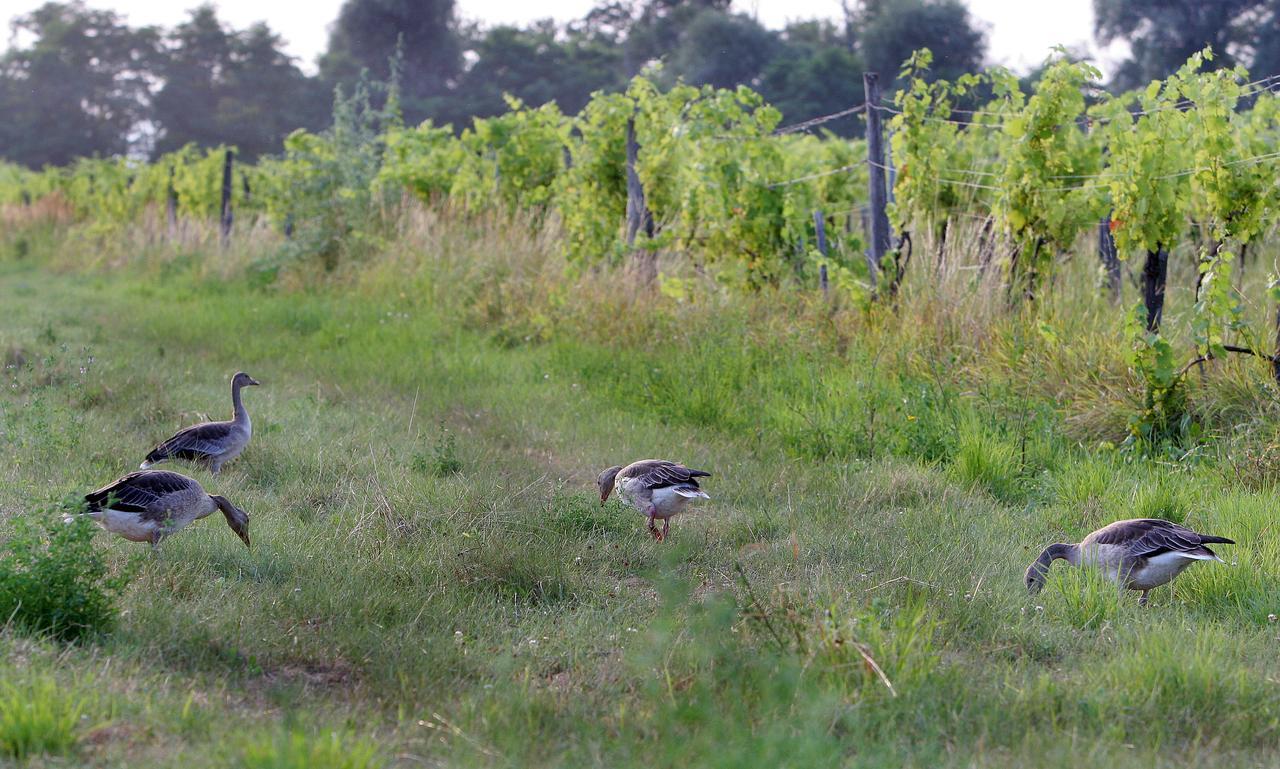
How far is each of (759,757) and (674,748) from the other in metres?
0.28

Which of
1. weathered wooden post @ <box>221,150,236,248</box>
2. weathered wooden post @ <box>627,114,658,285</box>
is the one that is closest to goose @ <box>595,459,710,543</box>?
weathered wooden post @ <box>627,114,658,285</box>

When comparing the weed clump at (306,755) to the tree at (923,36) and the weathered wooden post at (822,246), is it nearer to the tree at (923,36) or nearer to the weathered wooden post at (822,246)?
the weathered wooden post at (822,246)

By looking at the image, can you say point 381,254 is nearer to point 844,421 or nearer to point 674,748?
point 844,421

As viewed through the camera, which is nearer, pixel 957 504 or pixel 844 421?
pixel 957 504

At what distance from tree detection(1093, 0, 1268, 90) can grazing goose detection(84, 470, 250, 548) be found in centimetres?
3283

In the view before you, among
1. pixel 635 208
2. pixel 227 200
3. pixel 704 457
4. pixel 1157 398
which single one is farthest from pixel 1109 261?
pixel 227 200

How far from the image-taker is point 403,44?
149 feet

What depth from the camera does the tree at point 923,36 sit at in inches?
1521

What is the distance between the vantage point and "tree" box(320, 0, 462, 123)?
1742 inches

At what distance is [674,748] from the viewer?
3371 mm

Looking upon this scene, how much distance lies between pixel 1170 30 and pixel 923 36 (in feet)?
27.0

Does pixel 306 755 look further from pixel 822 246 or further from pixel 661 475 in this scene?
pixel 822 246

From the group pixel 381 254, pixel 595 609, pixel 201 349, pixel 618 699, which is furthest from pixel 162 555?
pixel 381 254

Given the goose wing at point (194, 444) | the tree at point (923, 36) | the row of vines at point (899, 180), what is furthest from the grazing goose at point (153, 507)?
the tree at point (923, 36)
